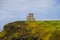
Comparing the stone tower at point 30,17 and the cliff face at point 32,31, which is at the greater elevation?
the stone tower at point 30,17

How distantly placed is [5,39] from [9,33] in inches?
181

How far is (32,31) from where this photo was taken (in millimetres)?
152000

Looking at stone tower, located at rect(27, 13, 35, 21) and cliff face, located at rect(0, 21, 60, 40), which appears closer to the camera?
cliff face, located at rect(0, 21, 60, 40)

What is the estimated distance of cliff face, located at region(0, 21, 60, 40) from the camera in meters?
145

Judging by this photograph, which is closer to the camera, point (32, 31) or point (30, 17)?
point (32, 31)

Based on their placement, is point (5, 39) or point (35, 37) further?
point (5, 39)

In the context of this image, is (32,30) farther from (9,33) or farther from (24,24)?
(9,33)

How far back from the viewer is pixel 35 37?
147m

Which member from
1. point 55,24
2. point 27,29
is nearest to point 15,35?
point 27,29

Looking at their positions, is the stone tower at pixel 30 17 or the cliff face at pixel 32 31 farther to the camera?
the stone tower at pixel 30 17

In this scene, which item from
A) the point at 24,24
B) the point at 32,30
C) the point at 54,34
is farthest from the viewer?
the point at 24,24

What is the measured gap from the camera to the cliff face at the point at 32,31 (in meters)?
145

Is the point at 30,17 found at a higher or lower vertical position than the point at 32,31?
higher

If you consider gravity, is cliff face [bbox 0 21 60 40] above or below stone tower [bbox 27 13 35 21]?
below
